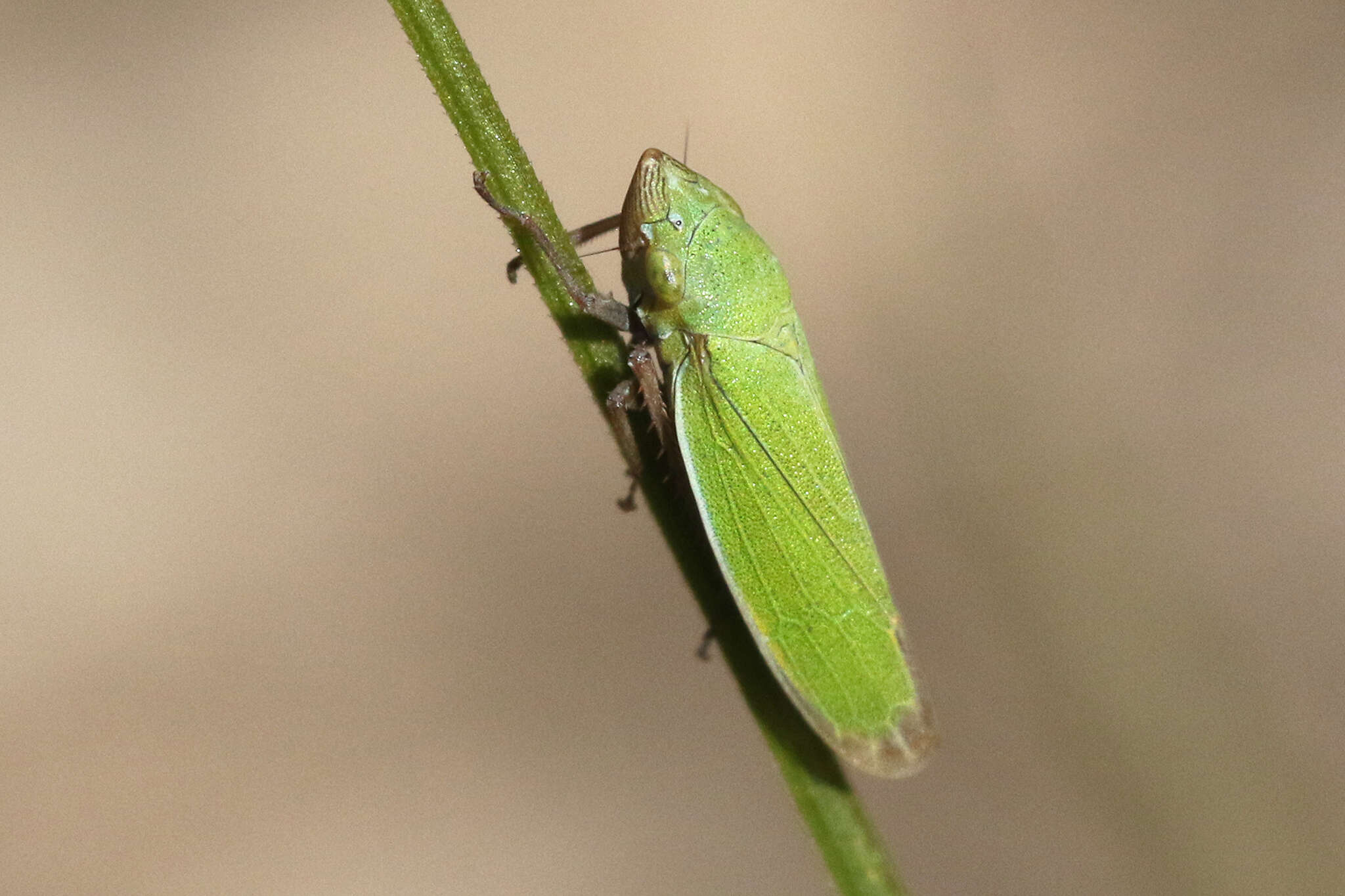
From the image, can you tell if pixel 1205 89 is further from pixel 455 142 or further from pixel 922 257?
pixel 455 142

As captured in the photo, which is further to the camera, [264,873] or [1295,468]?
[1295,468]

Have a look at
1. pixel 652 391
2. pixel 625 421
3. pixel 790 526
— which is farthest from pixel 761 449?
pixel 625 421

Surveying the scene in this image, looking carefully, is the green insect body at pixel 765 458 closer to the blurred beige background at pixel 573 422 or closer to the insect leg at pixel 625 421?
the insect leg at pixel 625 421

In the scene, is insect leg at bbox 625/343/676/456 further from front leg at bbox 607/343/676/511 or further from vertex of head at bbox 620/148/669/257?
vertex of head at bbox 620/148/669/257

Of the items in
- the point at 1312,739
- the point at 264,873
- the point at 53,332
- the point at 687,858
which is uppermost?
the point at 53,332

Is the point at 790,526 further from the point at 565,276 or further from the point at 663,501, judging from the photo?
the point at 565,276

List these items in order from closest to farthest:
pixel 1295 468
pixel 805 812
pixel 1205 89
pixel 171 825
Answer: pixel 805 812 < pixel 171 825 < pixel 1295 468 < pixel 1205 89

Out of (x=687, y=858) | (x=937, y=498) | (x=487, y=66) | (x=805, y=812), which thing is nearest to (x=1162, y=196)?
(x=937, y=498)

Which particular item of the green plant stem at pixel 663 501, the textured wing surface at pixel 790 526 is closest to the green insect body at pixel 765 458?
the textured wing surface at pixel 790 526

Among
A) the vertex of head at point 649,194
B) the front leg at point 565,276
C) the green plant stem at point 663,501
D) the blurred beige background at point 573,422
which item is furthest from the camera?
the blurred beige background at point 573,422
